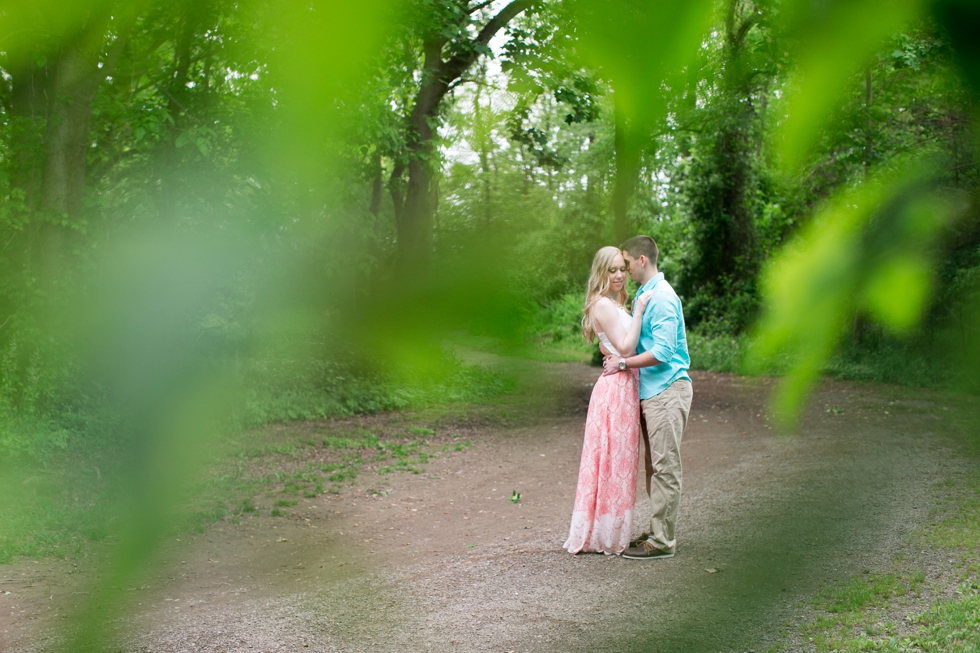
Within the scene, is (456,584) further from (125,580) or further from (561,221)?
(561,221)

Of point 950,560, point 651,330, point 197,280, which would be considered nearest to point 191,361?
point 197,280

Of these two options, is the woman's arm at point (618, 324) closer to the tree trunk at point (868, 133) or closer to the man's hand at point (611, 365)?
the man's hand at point (611, 365)

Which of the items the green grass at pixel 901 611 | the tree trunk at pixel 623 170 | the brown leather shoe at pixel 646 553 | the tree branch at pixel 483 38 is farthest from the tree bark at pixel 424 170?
the brown leather shoe at pixel 646 553

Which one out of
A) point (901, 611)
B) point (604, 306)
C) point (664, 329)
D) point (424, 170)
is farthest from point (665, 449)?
point (424, 170)

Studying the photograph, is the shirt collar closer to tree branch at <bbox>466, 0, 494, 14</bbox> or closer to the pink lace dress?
the pink lace dress

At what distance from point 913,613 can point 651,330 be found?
1.60 meters

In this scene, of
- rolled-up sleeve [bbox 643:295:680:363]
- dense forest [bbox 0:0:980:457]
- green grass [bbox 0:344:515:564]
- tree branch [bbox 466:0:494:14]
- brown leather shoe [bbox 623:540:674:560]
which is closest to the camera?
dense forest [bbox 0:0:980:457]

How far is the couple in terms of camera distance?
12.4 ft

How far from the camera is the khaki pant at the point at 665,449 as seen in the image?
13.1 feet

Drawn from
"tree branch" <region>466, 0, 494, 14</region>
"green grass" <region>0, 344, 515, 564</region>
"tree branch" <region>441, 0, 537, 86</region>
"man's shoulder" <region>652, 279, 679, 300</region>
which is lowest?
"green grass" <region>0, 344, 515, 564</region>

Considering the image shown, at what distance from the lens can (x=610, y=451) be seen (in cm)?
414

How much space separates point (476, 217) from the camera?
597 mm

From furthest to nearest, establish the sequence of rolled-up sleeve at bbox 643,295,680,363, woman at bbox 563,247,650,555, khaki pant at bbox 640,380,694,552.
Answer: khaki pant at bbox 640,380,694,552 < woman at bbox 563,247,650,555 < rolled-up sleeve at bbox 643,295,680,363

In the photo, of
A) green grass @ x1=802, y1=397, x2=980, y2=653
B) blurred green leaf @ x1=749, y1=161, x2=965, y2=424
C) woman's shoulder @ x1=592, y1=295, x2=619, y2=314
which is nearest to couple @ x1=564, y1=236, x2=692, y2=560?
woman's shoulder @ x1=592, y1=295, x2=619, y2=314
